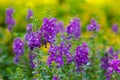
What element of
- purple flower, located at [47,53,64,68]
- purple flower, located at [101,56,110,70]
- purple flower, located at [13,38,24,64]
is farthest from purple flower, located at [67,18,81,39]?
purple flower, located at [13,38,24,64]

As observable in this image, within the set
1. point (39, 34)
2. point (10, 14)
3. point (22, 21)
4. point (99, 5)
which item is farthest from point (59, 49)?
point (99, 5)

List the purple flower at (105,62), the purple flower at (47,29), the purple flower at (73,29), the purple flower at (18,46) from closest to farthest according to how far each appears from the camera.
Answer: the purple flower at (47,29) < the purple flower at (73,29) < the purple flower at (18,46) < the purple flower at (105,62)

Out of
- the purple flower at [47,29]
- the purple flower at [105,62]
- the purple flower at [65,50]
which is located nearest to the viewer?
the purple flower at [47,29]

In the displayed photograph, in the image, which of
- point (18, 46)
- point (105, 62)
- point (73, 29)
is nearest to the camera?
point (73, 29)

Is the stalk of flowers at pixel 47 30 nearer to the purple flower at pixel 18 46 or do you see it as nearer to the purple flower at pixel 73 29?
the purple flower at pixel 73 29

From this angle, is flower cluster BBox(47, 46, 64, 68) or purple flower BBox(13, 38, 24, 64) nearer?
flower cluster BBox(47, 46, 64, 68)

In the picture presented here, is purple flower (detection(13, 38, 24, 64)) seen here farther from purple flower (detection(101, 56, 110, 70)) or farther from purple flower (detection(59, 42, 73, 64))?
purple flower (detection(101, 56, 110, 70))

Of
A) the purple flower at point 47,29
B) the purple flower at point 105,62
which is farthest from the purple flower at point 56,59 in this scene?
the purple flower at point 105,62

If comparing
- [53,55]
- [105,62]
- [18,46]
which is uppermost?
[18,46]

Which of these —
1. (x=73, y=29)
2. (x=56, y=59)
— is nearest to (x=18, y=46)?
(x=73, y=29)

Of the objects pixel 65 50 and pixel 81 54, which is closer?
pixel 81 54

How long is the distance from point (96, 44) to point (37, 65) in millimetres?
1290

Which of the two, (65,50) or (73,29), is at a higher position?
(73,29)

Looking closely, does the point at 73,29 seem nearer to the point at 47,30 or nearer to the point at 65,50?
the point at 65,50
